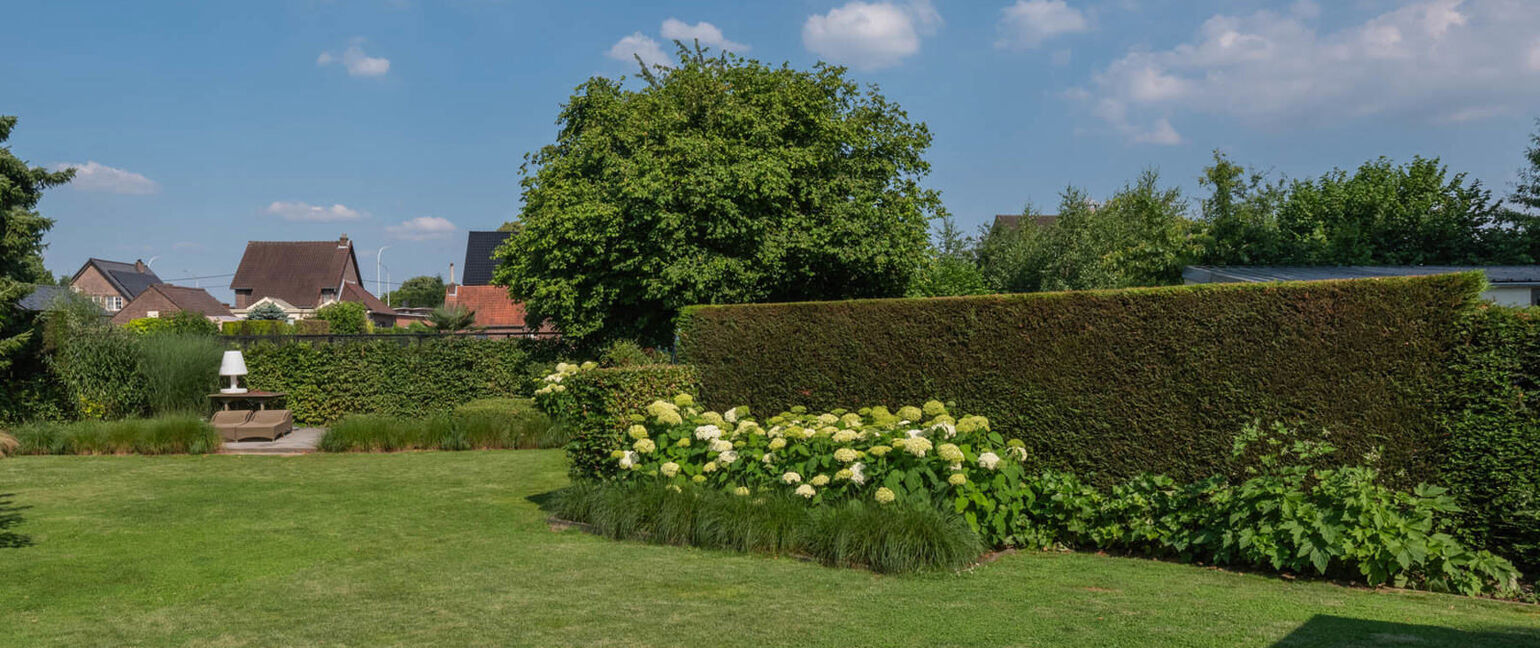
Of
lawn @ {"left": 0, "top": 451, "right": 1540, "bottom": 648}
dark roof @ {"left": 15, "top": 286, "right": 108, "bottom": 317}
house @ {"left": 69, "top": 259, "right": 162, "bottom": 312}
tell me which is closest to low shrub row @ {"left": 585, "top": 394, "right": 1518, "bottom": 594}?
lawn @ {"left": 0, "top": 451, "right": 1540, "bottom": 648}

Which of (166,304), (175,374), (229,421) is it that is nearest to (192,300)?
(166,304)

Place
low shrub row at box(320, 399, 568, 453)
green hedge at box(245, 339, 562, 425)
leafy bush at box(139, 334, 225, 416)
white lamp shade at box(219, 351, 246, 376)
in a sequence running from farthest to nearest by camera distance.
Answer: green hedge at box(245, 339, 562, 425)
leafy bush at box(139, 334, 225, 416)
white lamp shade at box(219, 351, 246, 376)
low shrub row at box(320, 399, 568, 453)

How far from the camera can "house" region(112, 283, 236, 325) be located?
56.2 metres

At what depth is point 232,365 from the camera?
17.8m

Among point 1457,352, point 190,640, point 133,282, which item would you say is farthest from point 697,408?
point 133,282

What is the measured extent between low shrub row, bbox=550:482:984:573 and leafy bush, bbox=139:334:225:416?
1336 centimetres

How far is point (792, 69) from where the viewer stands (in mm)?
22156

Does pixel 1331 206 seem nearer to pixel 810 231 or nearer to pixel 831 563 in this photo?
pixel 810 231

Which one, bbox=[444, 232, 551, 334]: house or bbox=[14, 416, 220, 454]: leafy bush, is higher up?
bbox=[444, 232, 551, 334]: house

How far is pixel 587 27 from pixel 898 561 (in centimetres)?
853

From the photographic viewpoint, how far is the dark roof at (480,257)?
49.3 m

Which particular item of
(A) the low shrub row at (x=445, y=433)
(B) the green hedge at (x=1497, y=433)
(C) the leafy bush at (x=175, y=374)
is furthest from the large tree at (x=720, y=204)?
(B) the green hedge at (x=1497, y=433)

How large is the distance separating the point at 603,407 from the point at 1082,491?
184 inches

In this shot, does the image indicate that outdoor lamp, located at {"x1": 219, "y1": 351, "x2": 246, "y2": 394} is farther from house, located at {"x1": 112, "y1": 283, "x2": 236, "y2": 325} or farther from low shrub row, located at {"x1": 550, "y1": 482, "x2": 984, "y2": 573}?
house, located at {"x1": 112, "y1": 283, "x2": 236, "y2": 325}
